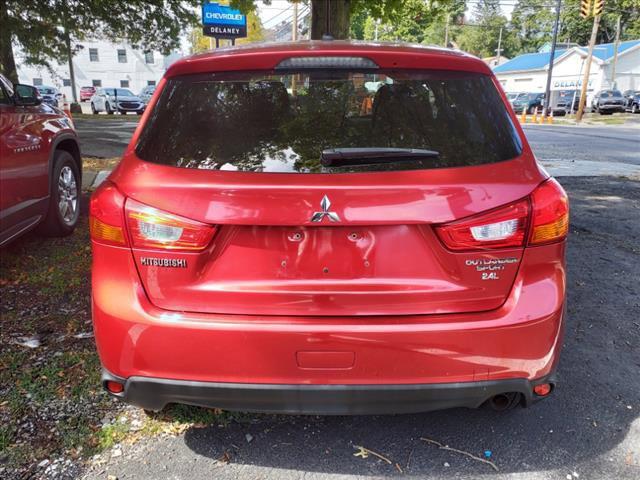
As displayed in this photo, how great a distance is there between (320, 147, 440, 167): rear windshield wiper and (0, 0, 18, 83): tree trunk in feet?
54.3

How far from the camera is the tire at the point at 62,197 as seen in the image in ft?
16.8

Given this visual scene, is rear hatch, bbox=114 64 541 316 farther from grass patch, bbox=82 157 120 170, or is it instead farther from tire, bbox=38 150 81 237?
grass patch, bbox=82 157 120 170

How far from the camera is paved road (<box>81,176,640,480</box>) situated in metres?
2.37

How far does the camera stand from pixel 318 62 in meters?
2.24

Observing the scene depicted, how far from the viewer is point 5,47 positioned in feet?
54.7

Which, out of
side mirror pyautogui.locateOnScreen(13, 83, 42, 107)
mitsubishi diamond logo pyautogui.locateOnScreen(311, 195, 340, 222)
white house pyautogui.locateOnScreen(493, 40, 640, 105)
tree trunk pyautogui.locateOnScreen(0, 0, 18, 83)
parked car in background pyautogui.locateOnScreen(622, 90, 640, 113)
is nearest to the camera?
mitsubishi diamond logo pyautogui.locateOnScreen(311, 195, 340, 222)

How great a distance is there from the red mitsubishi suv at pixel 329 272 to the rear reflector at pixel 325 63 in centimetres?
28

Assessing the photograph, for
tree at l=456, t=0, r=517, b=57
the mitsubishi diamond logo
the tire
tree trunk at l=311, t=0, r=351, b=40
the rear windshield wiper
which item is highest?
tree at l=456, t=0, r=517, b=57

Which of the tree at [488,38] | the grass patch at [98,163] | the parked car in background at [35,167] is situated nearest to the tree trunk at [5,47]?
the grass patch at [98,163]

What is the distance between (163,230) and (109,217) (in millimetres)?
253

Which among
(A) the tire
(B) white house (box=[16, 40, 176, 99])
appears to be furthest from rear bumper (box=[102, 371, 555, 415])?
(B) white house (box=[16, 40, 176, 99])

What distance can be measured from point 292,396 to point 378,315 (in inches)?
18.0

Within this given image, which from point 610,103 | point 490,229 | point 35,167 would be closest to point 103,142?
point 35,167

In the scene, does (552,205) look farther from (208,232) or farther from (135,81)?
(135,81)
